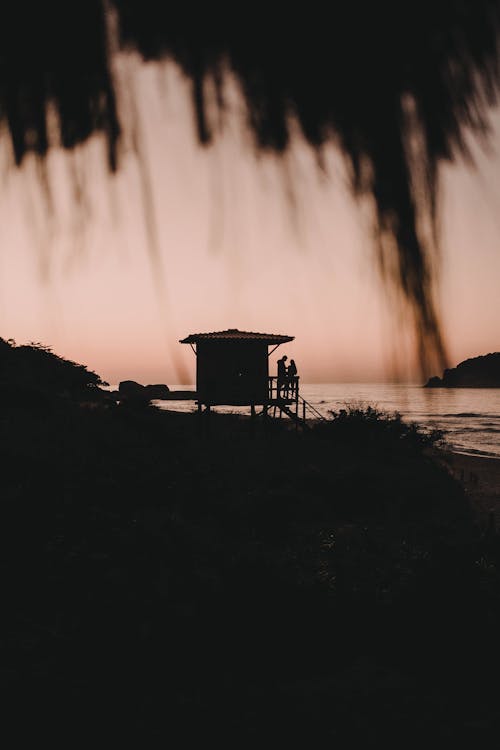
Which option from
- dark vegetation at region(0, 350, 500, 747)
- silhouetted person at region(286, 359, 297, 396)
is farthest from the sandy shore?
silhouetted person at region(286, 359, 297, 396)

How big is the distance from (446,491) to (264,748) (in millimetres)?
15273

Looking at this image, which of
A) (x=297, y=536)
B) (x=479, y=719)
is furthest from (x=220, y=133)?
(x=297, y=536)

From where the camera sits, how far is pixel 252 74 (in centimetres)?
142

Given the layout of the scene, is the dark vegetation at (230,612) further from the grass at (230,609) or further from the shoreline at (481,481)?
the shoreline at (481,481)

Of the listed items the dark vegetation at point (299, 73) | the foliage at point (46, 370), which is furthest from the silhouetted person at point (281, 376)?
the dark vegetation at point (299, 73)

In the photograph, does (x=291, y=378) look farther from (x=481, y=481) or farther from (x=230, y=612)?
(x=230, y=612)

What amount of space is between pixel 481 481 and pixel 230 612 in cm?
2076

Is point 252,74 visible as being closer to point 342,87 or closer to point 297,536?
point 342,87

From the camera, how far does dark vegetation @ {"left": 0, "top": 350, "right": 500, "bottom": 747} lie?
17.1 ft

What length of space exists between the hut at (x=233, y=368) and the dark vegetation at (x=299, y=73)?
2601 centimetres

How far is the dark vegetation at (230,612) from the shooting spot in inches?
205

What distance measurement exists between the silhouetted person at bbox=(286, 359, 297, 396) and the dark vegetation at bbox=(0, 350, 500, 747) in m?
14.6

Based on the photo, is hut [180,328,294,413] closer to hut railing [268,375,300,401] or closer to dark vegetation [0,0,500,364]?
hut railing [268,375,300,401]

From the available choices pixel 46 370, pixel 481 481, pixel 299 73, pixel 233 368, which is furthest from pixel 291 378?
pixel 299 73
